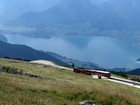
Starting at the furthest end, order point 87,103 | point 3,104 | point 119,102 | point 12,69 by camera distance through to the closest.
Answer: point 12,69, point 119,102, point 87,103, point 3,104

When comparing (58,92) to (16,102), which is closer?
(16,102)

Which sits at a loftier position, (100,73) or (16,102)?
(100,73)

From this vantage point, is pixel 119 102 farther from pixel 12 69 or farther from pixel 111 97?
pixel 12 69

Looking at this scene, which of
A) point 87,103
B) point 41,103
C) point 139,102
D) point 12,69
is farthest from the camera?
point 12,69

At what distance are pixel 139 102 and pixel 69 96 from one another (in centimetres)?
395

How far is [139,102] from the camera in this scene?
20.0 m

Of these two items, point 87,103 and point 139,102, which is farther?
point 139,102

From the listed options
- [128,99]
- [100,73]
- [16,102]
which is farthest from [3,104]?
[100,73]

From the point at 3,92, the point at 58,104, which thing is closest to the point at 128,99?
the point at 58,104

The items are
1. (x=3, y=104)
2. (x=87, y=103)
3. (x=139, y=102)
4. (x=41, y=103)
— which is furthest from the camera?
(x=139, y=102)

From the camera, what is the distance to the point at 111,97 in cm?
1895

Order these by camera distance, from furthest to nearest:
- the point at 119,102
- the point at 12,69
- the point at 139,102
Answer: the point at 12,69 < the point at 139,102 < the point at 119,102

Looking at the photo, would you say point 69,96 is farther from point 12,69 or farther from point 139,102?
point 12,69

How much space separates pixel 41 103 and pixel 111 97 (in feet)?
15.6
